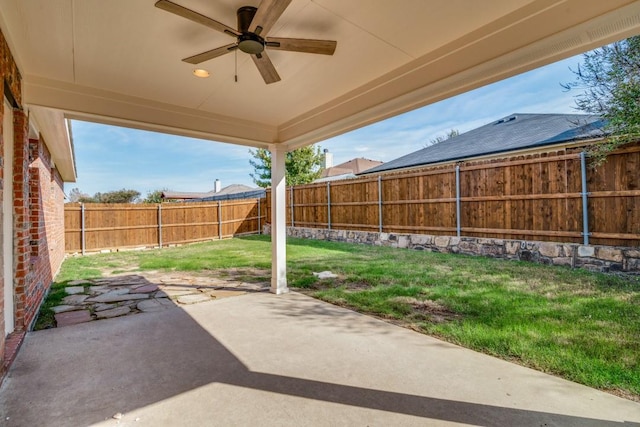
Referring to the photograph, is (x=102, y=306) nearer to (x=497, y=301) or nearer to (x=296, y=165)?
(x=497, y=301)

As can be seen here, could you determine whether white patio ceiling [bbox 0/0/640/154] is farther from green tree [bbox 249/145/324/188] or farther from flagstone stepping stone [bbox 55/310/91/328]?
green tree [bbox 249/145/324/188]

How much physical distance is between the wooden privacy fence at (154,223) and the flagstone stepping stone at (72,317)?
715cm

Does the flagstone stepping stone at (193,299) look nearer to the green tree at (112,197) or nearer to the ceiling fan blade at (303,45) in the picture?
the ceiling fan blade at (303,45)

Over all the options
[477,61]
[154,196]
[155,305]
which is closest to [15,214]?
[155,305]

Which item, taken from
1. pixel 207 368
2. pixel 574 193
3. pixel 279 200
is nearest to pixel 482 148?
pixel 574 193

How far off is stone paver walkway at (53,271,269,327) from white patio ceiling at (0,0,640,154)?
2349mm

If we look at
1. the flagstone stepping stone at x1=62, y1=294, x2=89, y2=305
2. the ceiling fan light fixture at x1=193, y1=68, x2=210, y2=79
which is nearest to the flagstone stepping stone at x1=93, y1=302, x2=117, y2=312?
the flagstone stepping stone at x1=62, y1=294, x2=89, y2=305

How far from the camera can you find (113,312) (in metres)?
4.02

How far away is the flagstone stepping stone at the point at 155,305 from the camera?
13.5 ft

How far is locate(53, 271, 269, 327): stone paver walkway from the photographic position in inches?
158

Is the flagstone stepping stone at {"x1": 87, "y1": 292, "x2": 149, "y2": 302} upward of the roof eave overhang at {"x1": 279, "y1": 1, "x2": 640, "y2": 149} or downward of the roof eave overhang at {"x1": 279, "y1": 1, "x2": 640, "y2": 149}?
downward

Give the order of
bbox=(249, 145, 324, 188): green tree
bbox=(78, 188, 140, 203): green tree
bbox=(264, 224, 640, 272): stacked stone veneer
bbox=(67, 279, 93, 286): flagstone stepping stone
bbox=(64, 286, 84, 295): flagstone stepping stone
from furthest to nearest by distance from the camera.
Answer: bbox=(78, 188, 140, 203): green tree, bbox=(249, 145, 324, 188): green tree, bbox=(67, 279, 93, 286): flagstone stepping stone, bbox=(264, 224, 640, 272): stacked stone veneer, bbox=(64, 286, 84, 295): flagstone stepping stone

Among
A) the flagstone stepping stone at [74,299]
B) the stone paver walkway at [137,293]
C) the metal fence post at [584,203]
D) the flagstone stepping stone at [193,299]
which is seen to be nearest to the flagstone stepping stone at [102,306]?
the stone paver walkway at [137,293]

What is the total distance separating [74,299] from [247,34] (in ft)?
15.2
